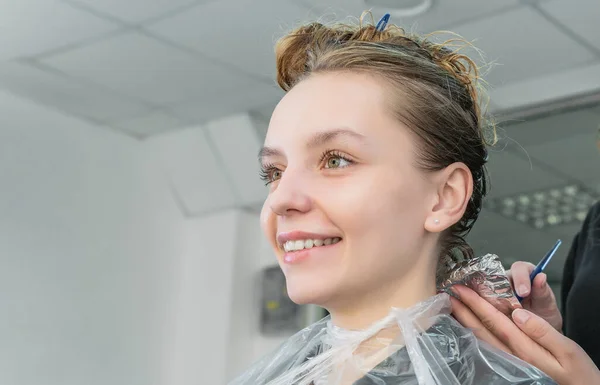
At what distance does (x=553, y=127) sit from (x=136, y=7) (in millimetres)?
1974

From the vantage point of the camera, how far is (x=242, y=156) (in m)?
4.48

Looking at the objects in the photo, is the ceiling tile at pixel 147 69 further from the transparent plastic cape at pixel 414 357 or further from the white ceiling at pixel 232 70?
the transparent plastic cape at pixel 414 357

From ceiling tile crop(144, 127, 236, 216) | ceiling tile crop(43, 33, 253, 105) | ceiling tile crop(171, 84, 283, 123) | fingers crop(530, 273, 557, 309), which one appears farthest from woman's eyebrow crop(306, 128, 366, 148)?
ceiling tile crop(144, 127, 236, 216)

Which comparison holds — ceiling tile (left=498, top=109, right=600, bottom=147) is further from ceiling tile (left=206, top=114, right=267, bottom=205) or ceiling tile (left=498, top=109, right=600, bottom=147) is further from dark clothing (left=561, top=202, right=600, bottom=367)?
dark clothing (left=561, top=202, right=600, bottom=367)

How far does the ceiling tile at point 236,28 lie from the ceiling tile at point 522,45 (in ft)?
2.40

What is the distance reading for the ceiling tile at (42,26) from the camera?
3143 millimetres

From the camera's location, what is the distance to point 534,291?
130 cm

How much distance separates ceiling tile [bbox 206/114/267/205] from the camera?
4.34 m

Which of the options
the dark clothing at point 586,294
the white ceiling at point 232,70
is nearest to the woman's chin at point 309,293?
the dark clothing at point 586,294

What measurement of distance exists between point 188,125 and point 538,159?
6.50 feet

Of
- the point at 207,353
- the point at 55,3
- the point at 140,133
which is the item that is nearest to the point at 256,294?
the point at 207,353

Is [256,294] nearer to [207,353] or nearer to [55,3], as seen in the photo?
[207,353]

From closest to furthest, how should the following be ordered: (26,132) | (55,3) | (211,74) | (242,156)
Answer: (55,3) → (211,74) → (26,132) → (242,156)

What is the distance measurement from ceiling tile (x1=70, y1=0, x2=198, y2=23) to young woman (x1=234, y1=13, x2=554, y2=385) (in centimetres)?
200
